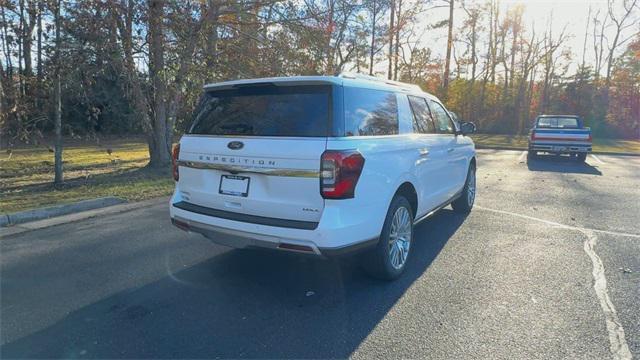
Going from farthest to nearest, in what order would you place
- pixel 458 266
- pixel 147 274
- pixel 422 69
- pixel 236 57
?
pixel 422 69 < pixel 236 57 < pixel 458 266 < pixel 147 274

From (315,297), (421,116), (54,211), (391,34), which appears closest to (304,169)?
(315,297)

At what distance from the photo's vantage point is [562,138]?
611 inches

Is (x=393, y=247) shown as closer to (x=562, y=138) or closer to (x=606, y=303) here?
(x=606, y=303)

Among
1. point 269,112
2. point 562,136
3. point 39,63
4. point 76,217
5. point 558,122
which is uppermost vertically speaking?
point 39,63

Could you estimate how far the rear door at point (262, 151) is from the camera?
3447 millimetres

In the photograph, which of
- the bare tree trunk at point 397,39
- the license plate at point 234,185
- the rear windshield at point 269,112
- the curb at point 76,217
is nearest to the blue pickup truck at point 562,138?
the curb at point 76,217

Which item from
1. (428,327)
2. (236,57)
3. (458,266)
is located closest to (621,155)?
(236,57)

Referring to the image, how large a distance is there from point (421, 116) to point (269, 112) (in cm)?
219

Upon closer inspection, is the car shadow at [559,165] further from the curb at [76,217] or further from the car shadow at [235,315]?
the curb at [76,217]

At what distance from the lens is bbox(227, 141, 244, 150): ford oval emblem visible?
369 centimetres

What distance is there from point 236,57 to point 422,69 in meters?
28.6

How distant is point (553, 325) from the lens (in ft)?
10.9

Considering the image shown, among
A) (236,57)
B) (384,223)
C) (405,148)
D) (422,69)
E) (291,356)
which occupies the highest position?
(422,69)

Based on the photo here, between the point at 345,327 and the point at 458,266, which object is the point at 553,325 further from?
the point at 345,327
